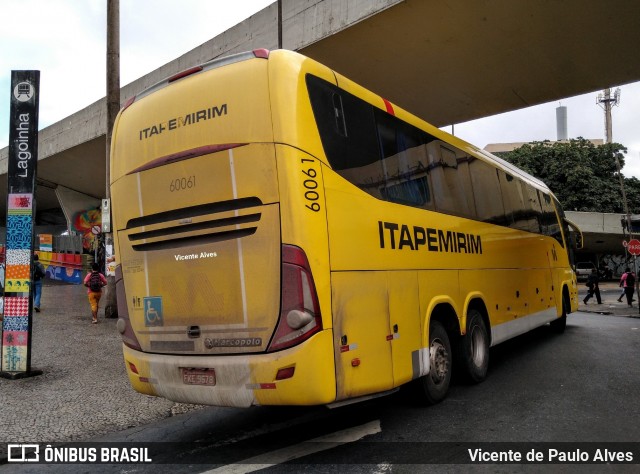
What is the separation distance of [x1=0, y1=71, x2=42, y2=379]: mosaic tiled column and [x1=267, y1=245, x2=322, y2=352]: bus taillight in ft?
16.6

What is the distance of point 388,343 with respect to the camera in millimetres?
4840

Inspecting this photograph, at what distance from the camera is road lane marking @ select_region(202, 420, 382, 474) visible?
4230 mm

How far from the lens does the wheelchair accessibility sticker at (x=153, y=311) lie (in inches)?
190

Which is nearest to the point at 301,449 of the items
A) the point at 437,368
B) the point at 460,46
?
the point at 437,368

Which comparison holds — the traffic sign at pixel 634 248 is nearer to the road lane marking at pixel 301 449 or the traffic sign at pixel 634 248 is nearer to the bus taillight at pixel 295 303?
the road lane marking at pixel 301 449

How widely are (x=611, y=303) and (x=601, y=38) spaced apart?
1772cm

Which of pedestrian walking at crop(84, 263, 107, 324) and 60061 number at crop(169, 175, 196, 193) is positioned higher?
60061 number at crop(169, 175, 196, 193)

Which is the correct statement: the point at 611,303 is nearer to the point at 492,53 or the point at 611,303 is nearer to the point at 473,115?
the point at 473,115

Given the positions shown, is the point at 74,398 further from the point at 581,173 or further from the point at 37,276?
the point at 581,173

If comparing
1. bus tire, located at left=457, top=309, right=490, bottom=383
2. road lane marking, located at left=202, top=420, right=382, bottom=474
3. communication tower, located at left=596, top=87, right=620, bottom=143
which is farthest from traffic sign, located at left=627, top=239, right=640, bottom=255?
communication tower, located at left=596, top=87, right=620, bottom=143

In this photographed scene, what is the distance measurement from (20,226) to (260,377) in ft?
17.3

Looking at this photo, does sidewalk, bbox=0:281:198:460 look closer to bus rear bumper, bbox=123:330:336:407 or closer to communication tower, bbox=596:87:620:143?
bus rear bumper, bbox=123:330:336:407

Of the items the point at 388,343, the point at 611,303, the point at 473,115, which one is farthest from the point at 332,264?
the point at 611,303

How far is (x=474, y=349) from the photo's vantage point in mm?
7023
